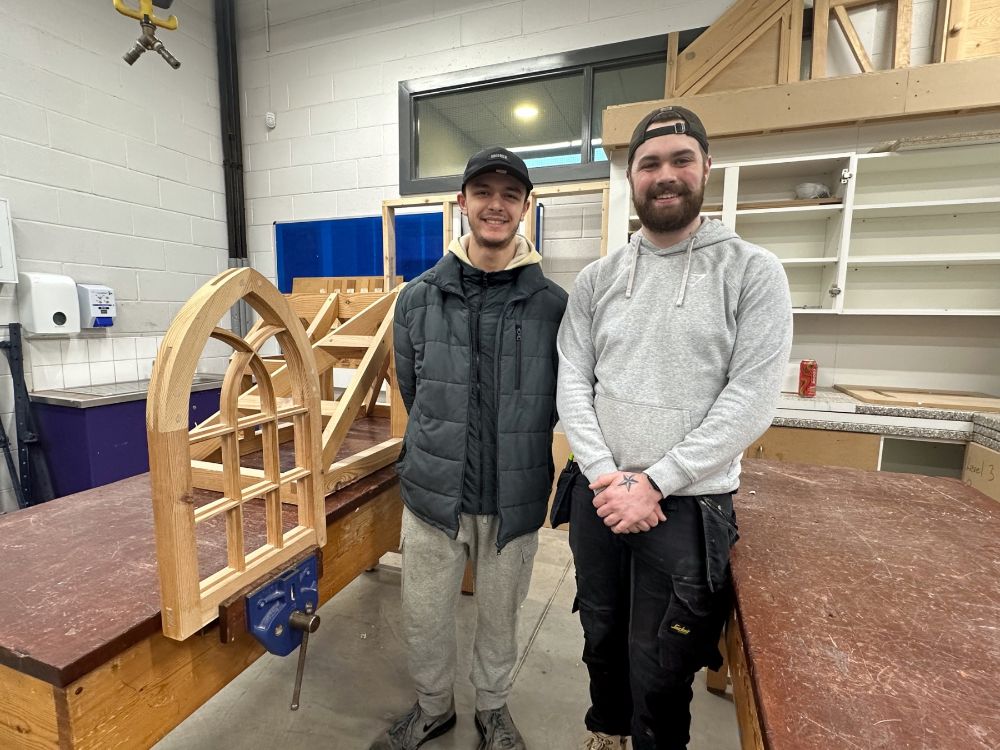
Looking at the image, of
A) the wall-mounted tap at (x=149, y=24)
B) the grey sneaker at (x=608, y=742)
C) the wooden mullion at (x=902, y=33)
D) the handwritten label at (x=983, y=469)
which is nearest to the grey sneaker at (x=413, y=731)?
the grey sneaker at (x=608, y=742)

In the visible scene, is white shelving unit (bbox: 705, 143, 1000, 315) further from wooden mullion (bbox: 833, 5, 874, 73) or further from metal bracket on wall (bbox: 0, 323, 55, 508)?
metal bracket on wall (bbox: 0, 323, 55, 508)

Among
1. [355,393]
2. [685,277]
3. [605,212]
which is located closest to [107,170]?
[355,393]

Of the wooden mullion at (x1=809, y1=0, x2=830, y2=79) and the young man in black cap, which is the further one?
the wooden mullion at (x1=809, y1=0, x2=830, y2=79)

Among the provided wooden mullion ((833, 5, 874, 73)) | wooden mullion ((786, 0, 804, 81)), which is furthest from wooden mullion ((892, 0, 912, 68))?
wooden mullion ((786, 0, 804, 81))

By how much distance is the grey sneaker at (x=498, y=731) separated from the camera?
59.2 inches

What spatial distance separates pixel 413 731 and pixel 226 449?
1152 millimetres

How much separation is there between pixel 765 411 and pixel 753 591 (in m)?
0.37

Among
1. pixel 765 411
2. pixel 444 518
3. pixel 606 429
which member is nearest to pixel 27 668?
pixel 444 518

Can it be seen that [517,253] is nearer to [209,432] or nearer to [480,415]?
[480,415]

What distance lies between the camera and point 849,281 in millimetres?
2824

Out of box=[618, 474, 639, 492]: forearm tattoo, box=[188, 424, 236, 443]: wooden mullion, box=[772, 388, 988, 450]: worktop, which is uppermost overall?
box=[188, 424, 236, 443]: wooden mullion

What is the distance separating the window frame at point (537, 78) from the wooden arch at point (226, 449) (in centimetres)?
253

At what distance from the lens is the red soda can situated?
8.73 ft

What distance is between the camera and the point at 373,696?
178cm
